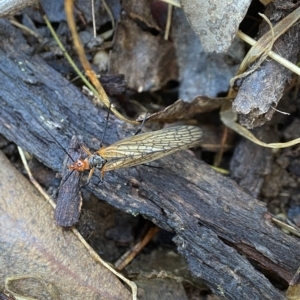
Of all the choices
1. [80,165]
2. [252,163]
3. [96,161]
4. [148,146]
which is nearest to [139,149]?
[148,146]

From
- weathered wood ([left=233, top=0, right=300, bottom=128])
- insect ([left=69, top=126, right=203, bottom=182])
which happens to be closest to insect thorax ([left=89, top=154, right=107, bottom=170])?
insect ([left=69, top=126, right=203, bottom=182])

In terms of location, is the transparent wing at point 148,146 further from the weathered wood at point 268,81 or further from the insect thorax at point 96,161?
the weathered wood at point 268,81

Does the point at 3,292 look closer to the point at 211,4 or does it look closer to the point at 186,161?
the point at 186,161

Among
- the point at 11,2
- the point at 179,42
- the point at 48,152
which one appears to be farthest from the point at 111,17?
the point at 48,152

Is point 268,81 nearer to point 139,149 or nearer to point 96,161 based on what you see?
point 139,149

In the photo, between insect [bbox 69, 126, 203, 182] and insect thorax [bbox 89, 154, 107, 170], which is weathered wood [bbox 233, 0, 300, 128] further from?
insect thorax [bbox 89, 154, 107, 170]

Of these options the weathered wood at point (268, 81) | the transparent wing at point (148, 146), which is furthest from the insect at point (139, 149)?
the weathered wood at point (268, 81)
